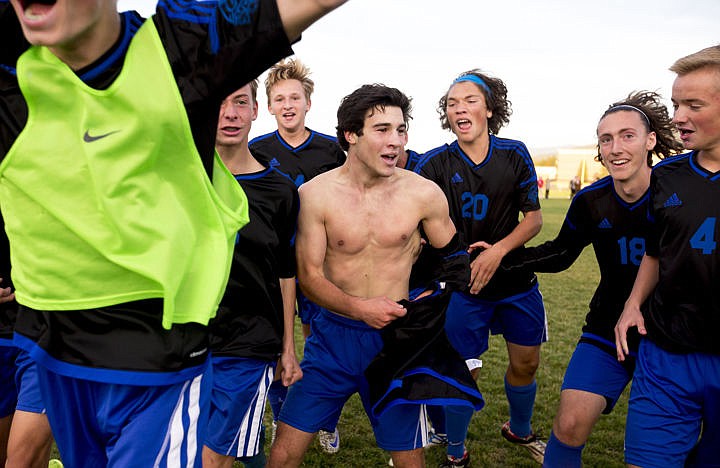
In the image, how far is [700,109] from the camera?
319 cm

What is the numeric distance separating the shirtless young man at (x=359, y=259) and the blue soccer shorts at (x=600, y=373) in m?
1.02

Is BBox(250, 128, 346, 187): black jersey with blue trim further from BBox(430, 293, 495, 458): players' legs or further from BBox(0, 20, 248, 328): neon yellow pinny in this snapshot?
BBox(0, 20, 248, 328): neon yellow pinny

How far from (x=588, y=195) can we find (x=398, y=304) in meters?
1.60

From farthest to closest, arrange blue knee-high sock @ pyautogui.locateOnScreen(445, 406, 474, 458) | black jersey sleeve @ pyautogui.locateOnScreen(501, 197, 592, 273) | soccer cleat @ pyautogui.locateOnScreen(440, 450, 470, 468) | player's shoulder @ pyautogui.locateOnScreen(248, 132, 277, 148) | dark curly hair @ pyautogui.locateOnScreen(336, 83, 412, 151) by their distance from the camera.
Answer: player's shoulder @ pyautogui.locateOnScreen(248, 132, 277, 148) → soccer cleat @ pyautogui.locateOnScreen(440, 450, 470, 468) → blue knee-high sock @ pyautogui.locateOnScreen(445, 406, 474, 458) → black jersey sleeve @ pyautogui.locateOnScreen(501, 197, 592, 273) → dark curly hair @ pyautogui.locateOnScreen(336, 83, 412, 151)

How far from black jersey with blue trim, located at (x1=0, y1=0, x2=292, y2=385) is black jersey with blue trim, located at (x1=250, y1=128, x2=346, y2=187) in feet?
11.9

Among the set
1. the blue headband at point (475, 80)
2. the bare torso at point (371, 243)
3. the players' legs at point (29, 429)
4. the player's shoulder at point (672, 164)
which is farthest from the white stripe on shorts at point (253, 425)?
the blue headband at point (475, 80)

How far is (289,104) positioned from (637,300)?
3.38 meters

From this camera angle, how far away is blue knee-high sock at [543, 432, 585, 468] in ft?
12.0

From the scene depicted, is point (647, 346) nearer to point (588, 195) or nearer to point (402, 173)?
point (588, 195)

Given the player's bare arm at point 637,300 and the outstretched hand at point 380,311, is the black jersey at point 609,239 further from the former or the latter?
the outstretched hand at point 380,311

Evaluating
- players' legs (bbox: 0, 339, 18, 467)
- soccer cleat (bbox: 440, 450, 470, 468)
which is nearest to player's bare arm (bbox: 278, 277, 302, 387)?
players' legs (bbox: 0, 339, 18, 467)

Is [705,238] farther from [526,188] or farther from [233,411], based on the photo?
[233,411]

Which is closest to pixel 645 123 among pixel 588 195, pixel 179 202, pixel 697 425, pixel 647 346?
pixel 588 195

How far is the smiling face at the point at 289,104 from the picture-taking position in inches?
222
